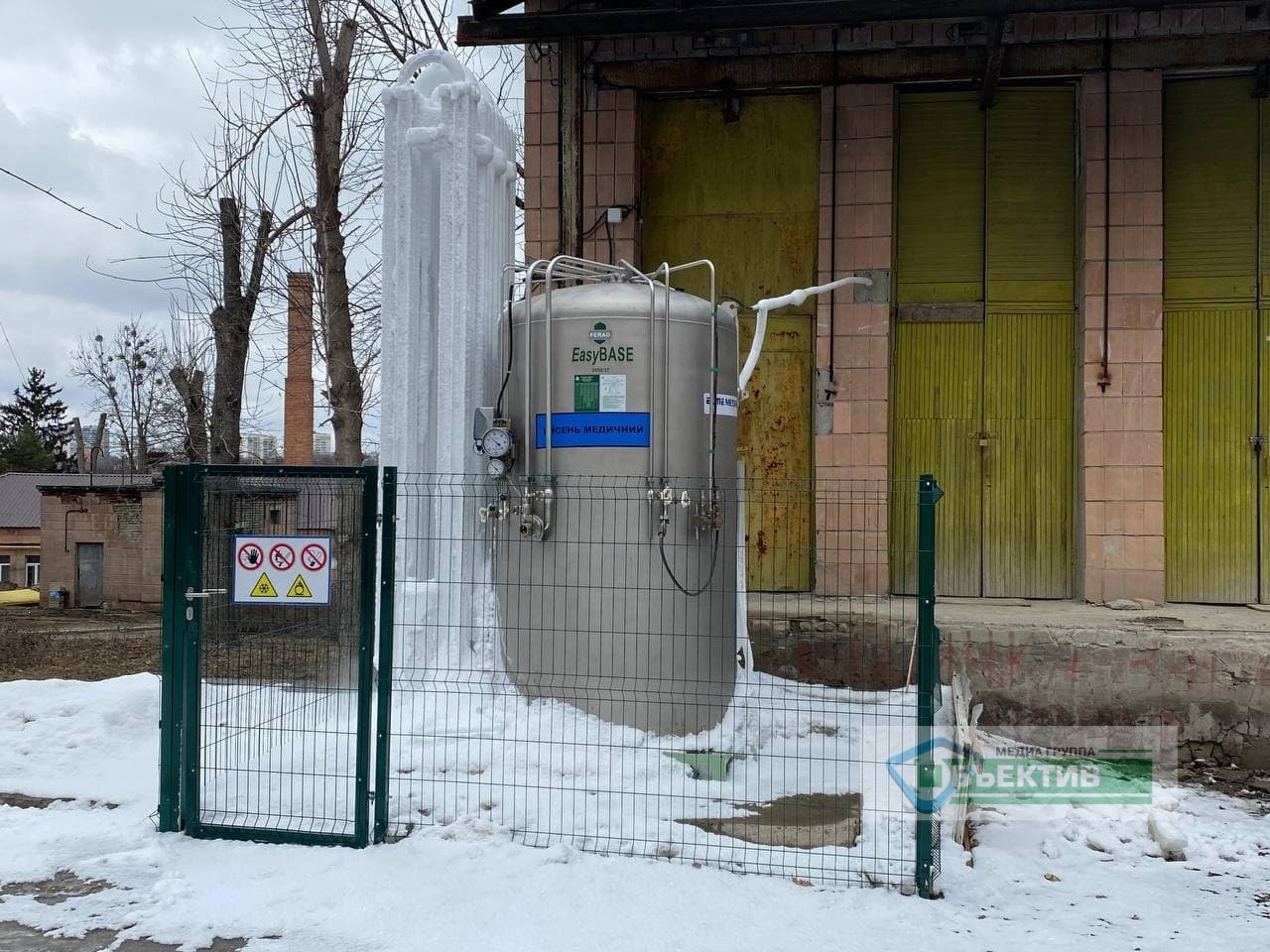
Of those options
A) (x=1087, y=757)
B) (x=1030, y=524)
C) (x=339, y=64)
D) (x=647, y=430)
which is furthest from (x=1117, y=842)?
(x=339, y=64)

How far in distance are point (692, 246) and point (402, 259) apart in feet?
10.0

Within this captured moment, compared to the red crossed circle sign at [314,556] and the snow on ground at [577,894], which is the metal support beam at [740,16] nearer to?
the red crossed circle sign at [314,556]

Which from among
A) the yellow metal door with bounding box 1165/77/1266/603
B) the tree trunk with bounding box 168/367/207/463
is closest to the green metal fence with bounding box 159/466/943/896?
the yellow metal door with bounding box 1165/77/1266/603

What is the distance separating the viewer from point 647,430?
7.19 m

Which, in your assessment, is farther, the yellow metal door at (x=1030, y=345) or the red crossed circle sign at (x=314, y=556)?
the yellow metal door at (x=1030, y=345)

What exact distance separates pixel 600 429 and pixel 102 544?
68.3 ft

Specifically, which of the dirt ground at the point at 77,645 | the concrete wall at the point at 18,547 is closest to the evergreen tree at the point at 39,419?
the concrete wall at the point at 18,547

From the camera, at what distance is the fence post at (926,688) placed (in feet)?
16.6

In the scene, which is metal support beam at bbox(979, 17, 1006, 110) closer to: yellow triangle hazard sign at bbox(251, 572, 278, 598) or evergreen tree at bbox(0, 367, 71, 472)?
yellow triangle hazard sign at bbox(251, 572, 278, 598)

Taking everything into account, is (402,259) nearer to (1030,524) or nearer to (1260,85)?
(1030,524)

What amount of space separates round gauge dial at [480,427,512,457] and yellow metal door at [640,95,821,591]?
10.9ft

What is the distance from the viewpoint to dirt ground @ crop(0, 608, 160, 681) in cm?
1291

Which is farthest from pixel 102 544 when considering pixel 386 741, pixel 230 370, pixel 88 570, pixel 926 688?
pixel 926 688

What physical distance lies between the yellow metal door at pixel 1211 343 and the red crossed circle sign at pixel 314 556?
755 cm
